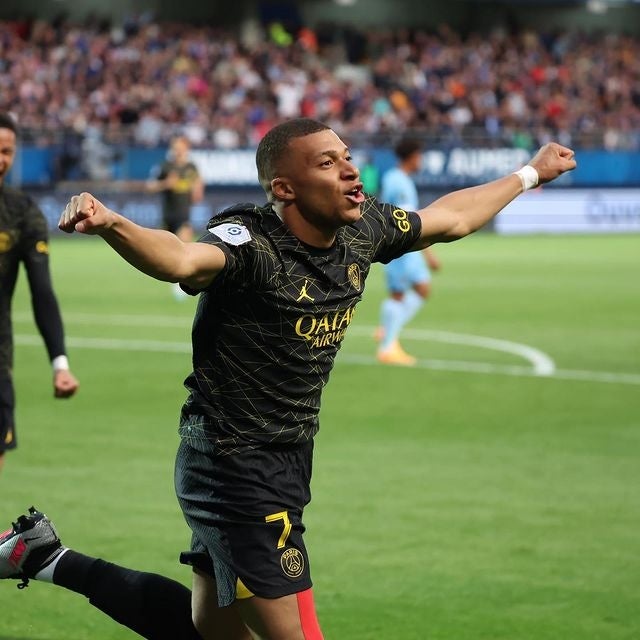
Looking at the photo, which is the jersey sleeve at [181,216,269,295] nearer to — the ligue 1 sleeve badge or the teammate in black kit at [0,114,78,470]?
the ligue 1 sleeve badge

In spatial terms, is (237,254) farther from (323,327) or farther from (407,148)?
(407,148)

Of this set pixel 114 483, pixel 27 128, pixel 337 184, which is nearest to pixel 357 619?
pixel 337 184

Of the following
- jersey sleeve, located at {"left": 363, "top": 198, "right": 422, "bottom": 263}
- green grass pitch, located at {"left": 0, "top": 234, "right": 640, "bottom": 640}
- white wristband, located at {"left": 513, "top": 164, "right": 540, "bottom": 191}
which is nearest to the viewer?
jersey sleeve, located at {"left": 363, "top": 198, "right": 422, "bottom": 263}

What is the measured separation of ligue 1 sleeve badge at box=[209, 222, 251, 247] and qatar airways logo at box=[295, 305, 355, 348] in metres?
0.33

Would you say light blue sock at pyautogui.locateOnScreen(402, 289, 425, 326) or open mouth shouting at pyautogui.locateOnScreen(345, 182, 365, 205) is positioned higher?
open mouth shouting at pyautogui.locateOnScreen(345, 182, 365, 205)

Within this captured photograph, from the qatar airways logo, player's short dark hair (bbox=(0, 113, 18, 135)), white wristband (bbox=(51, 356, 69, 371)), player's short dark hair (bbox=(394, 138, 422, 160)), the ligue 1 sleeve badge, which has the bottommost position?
white wristband (bbox=(51, 356, 69, 371))

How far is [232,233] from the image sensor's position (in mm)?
4336

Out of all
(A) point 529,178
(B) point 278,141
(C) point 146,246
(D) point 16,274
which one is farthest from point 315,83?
(C) point 146,246

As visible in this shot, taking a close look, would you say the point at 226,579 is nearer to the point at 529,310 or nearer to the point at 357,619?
the point at 357,619

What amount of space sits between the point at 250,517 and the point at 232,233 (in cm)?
89

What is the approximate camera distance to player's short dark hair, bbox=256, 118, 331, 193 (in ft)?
14.8

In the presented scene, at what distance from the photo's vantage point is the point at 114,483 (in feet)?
30.3

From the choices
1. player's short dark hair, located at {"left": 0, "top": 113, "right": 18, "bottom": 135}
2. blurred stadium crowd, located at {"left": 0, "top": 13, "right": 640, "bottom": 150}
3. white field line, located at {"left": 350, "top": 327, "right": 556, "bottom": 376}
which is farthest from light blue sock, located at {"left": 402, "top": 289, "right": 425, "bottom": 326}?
blurred stadium crowd, located at {"left": 0, "top": 13, "right": 640, "bottom": 150}

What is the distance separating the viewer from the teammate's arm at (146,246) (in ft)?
12.5
